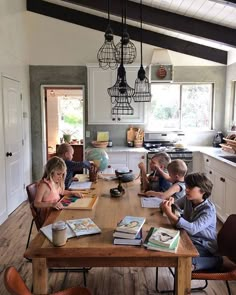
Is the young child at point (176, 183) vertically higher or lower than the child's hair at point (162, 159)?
lower

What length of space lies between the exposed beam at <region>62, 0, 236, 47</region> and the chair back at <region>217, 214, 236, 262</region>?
306 cm

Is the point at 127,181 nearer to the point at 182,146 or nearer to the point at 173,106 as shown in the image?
the point at 182,146

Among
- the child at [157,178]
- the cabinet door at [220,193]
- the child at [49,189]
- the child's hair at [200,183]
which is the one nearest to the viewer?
the child's hair at [200,183]

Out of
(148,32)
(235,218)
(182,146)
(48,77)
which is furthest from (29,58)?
(235,218)

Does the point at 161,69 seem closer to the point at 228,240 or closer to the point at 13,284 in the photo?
the point at 228,240

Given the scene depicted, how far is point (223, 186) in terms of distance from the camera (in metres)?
4.01

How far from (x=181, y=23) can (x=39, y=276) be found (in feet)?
13.1

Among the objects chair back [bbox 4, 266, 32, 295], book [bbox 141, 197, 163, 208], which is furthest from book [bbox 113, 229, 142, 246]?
book [bbox 141, 197, 163, 208]

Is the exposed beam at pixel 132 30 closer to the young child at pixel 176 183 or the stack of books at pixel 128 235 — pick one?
the young child at pixel 176 183

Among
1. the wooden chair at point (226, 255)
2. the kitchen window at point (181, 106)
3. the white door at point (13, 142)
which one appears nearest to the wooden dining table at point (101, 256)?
the wooden chair at point (226, 255)

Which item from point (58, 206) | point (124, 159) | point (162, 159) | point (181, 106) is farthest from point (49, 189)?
point (181, 106)

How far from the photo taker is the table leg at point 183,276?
1617 mm

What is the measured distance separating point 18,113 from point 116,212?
3.34 m

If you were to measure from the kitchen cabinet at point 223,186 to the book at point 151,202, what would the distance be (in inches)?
60.9
